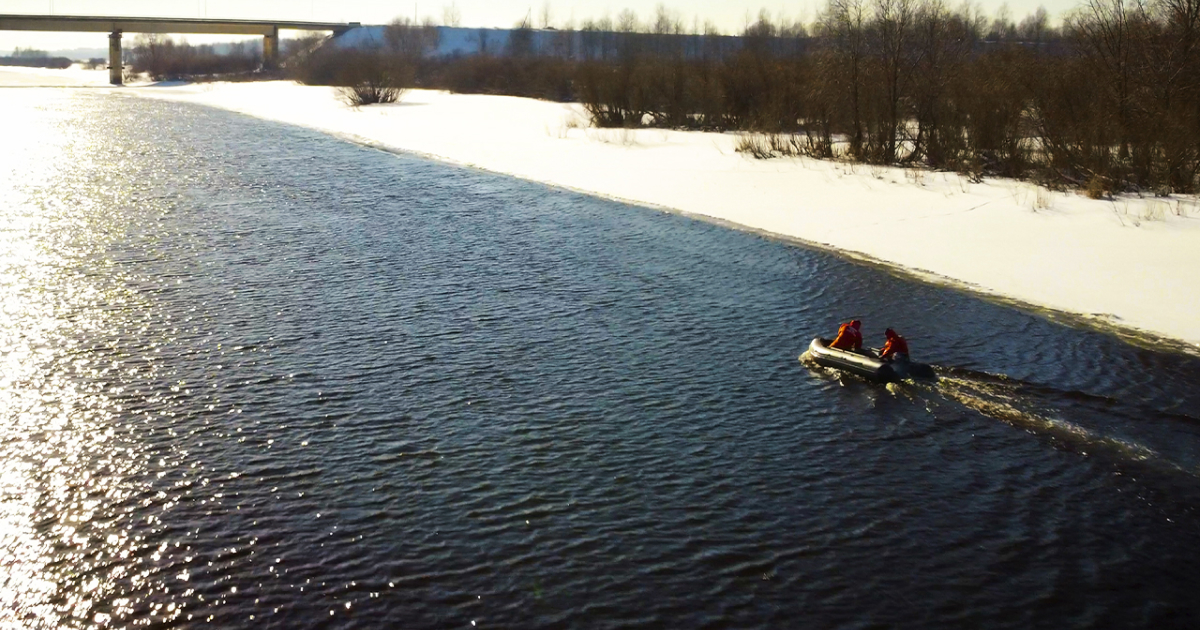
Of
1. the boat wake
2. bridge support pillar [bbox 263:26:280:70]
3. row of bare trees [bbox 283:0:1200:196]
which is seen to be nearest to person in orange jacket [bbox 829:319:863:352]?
the boat wake

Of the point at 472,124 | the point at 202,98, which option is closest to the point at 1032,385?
the point at 472,124

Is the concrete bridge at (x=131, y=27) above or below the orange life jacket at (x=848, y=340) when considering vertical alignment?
above

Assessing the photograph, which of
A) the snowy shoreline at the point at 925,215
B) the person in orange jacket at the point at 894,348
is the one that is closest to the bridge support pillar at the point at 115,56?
the snowy shoreline at the point at 925,215

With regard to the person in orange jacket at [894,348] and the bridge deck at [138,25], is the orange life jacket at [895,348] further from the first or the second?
the bridge deck at [138,25]

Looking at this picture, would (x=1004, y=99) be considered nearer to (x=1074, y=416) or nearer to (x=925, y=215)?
(x=925, y=215)

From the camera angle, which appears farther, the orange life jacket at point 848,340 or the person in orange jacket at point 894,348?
the orange life jacket at point 848,340

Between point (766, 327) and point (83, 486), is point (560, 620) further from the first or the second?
point (766, 327)

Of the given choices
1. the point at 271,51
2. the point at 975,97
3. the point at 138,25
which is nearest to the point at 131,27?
the point at 138,25
